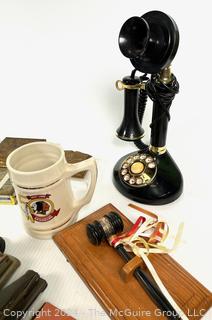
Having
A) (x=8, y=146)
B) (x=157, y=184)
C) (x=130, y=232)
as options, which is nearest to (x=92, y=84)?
(x=8, y=146)

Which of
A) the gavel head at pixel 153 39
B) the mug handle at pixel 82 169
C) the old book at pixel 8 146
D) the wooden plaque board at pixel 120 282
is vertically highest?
the gavel head at pixel 153 39

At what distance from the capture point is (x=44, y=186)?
50cm

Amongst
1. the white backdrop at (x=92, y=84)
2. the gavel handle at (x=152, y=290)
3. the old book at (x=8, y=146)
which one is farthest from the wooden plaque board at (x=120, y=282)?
the old book at (x=8, y=146)

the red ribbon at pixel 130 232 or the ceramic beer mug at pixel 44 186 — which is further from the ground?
the ceramic beer mug at pixel 44 186

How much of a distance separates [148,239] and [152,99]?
0.95 feet

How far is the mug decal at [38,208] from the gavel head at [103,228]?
77 millimetres

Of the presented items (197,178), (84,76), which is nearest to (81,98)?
→ (84,76)

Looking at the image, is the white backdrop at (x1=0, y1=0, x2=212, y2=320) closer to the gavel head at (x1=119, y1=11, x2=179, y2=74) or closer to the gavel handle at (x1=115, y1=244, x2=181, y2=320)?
the gavel handle at (x1=115, y1=244, x2=181, y2=320)

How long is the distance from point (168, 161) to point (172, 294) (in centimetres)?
31

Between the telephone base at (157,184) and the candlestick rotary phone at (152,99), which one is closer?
the candlestick rotary phone at (152,99)

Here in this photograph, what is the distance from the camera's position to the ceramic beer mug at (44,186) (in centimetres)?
49

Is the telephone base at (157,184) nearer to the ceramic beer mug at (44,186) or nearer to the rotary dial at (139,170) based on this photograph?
the rotary dial at (139,170)

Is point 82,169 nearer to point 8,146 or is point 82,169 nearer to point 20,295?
point 20,295

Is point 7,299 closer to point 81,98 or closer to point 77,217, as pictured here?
point 77,217
